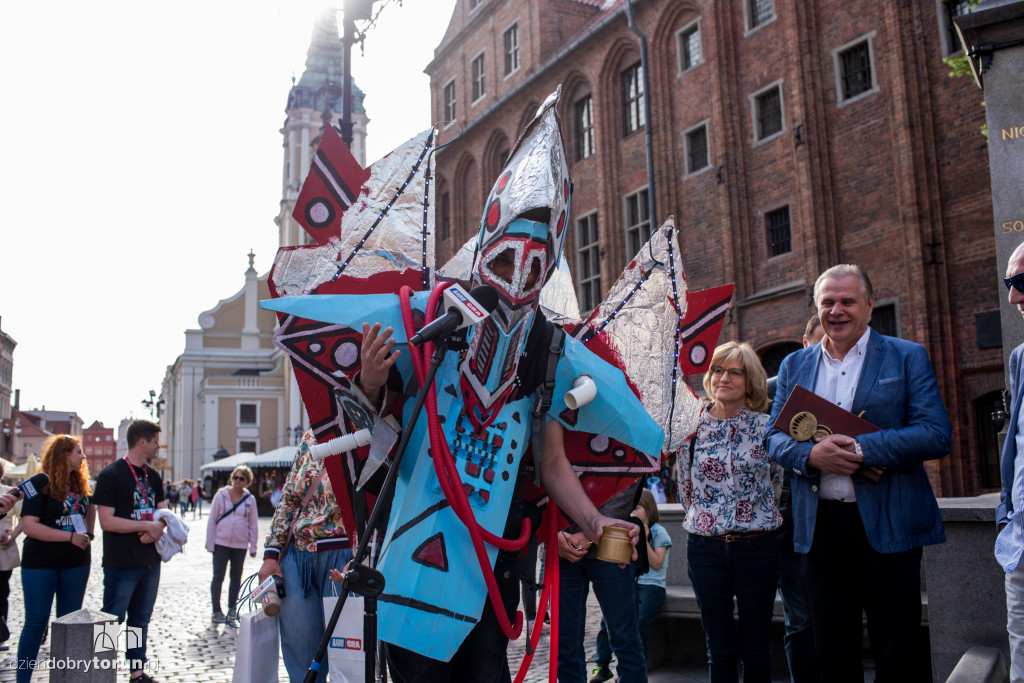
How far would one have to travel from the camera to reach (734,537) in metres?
4.09

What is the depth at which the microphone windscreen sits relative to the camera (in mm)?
2381

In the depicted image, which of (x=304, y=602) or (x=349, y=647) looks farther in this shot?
(x=304, y=602)

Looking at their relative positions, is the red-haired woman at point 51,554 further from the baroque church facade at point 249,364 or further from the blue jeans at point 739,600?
the baroque church facade at point 249,364

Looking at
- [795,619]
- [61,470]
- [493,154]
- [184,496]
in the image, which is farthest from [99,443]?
[795,619]

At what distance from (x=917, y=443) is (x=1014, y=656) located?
810mm

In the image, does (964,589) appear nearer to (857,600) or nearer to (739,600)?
(857,600)

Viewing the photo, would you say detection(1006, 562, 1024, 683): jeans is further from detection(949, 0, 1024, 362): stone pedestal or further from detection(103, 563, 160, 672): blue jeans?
detection(103, 563, 160, 672): blue jeans

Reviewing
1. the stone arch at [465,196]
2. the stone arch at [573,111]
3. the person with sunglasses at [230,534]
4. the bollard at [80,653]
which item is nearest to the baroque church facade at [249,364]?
the stone arch at [465,196]

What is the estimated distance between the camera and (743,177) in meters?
19.6

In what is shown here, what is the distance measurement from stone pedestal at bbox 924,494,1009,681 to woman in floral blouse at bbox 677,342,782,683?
0.77 m

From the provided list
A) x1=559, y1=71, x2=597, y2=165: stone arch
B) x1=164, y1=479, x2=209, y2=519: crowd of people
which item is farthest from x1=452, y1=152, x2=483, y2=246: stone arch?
x1=164, y1=479, x2=209, y2=519: crowd of people

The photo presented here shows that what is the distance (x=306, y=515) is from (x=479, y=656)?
2.23 m

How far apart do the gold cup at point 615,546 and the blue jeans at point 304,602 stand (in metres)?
2.18

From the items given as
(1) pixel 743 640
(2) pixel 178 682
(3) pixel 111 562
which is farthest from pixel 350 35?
(1) pixel 743 640
